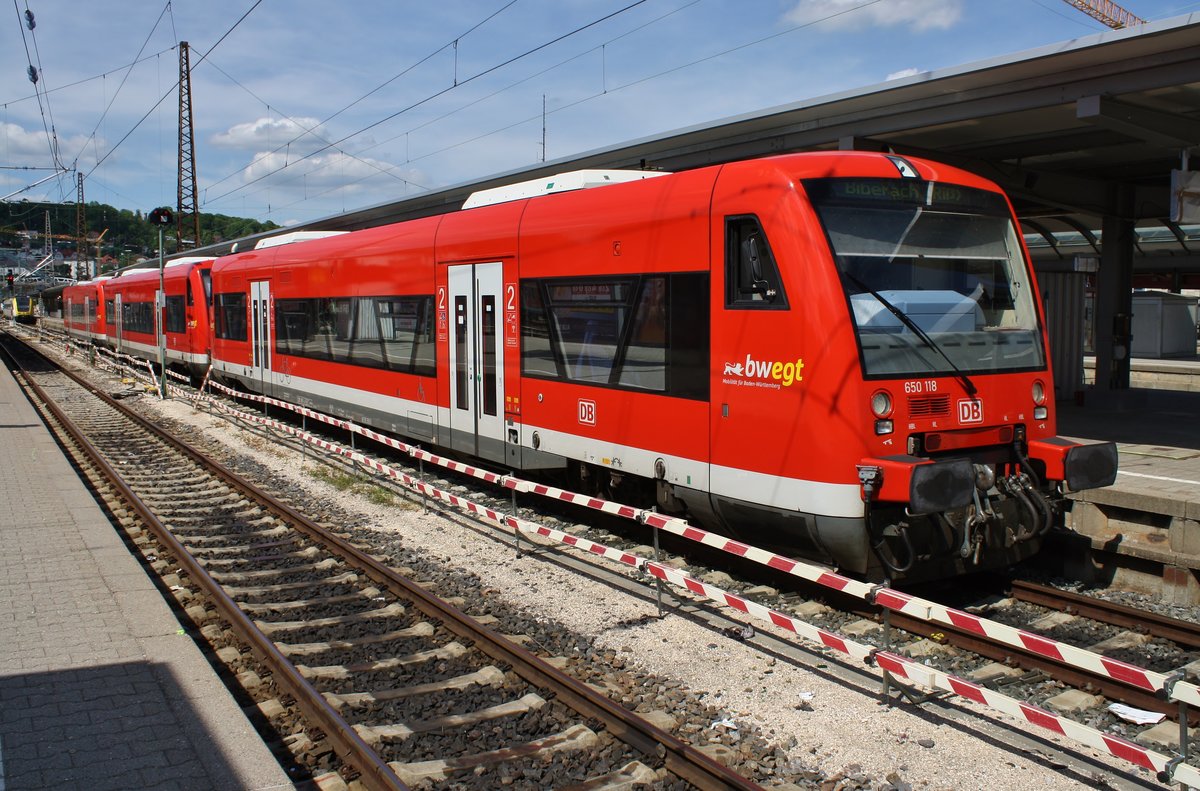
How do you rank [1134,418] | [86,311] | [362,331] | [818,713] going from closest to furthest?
[818,713] < [362,331] < [1134,418] < [86,311]

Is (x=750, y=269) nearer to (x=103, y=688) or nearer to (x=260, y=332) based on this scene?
(x=103, y=688)

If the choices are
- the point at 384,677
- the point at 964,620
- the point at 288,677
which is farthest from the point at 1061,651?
the point at 288,677

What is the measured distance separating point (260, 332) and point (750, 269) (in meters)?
14.1

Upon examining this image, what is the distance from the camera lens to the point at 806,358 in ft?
21.4

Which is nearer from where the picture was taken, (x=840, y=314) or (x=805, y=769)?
(x=805, y=769)

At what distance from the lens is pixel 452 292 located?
37.2 feet

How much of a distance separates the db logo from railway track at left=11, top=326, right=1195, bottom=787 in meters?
1.42

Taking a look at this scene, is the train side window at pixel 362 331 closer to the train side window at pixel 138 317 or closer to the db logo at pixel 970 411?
the db logo at pixel 970 411

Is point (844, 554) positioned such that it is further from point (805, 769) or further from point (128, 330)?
point (128, 330)

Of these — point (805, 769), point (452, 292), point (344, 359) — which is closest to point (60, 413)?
point (344, 359)

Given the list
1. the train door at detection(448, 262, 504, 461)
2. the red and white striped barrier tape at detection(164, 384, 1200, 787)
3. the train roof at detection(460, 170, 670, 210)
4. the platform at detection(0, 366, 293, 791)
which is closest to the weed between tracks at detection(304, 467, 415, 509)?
the train door at detection(448, 262, 504, 461)

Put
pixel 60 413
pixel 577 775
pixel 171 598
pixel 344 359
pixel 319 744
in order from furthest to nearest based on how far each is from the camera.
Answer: pixel 60 413 → pixel 344 359 → pixel 171 598 → pixel 319 744 → pixel 577 775

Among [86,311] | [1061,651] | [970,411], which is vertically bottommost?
[1061,651]

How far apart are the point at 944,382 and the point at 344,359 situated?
10.2m
